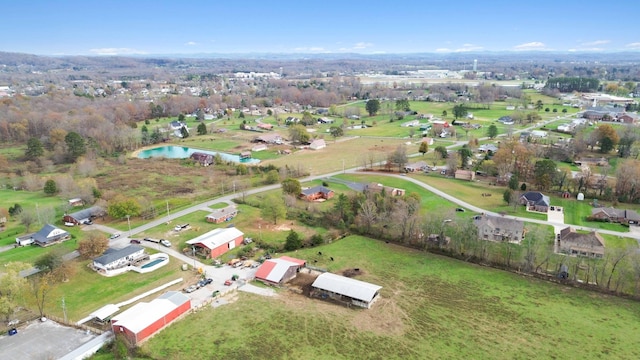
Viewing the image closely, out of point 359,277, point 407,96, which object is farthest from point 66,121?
point 407,96

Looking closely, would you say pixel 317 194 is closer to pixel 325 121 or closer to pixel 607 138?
pixel 607 138

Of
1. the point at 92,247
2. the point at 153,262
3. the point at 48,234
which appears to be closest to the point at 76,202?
the point at 48,234

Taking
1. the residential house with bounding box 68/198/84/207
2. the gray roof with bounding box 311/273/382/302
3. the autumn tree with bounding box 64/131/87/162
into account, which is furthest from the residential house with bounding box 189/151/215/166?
the gray roof with bounding box 311/273/382/302

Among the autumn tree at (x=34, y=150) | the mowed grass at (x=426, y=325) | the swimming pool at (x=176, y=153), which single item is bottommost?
the swimming pool at (x=176, y=153)

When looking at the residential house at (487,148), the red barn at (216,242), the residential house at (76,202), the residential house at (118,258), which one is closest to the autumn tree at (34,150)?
the residential house at (76,202)

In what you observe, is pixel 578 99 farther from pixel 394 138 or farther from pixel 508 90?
pixel 394 138

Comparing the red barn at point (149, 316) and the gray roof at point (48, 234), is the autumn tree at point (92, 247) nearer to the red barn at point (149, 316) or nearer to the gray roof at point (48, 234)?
the gray roof at point (48, 234)

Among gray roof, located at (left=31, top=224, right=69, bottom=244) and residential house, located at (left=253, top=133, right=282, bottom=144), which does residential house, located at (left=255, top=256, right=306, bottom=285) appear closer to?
gray roof, located at (left=31, top=224, right=69, bottom=244)
